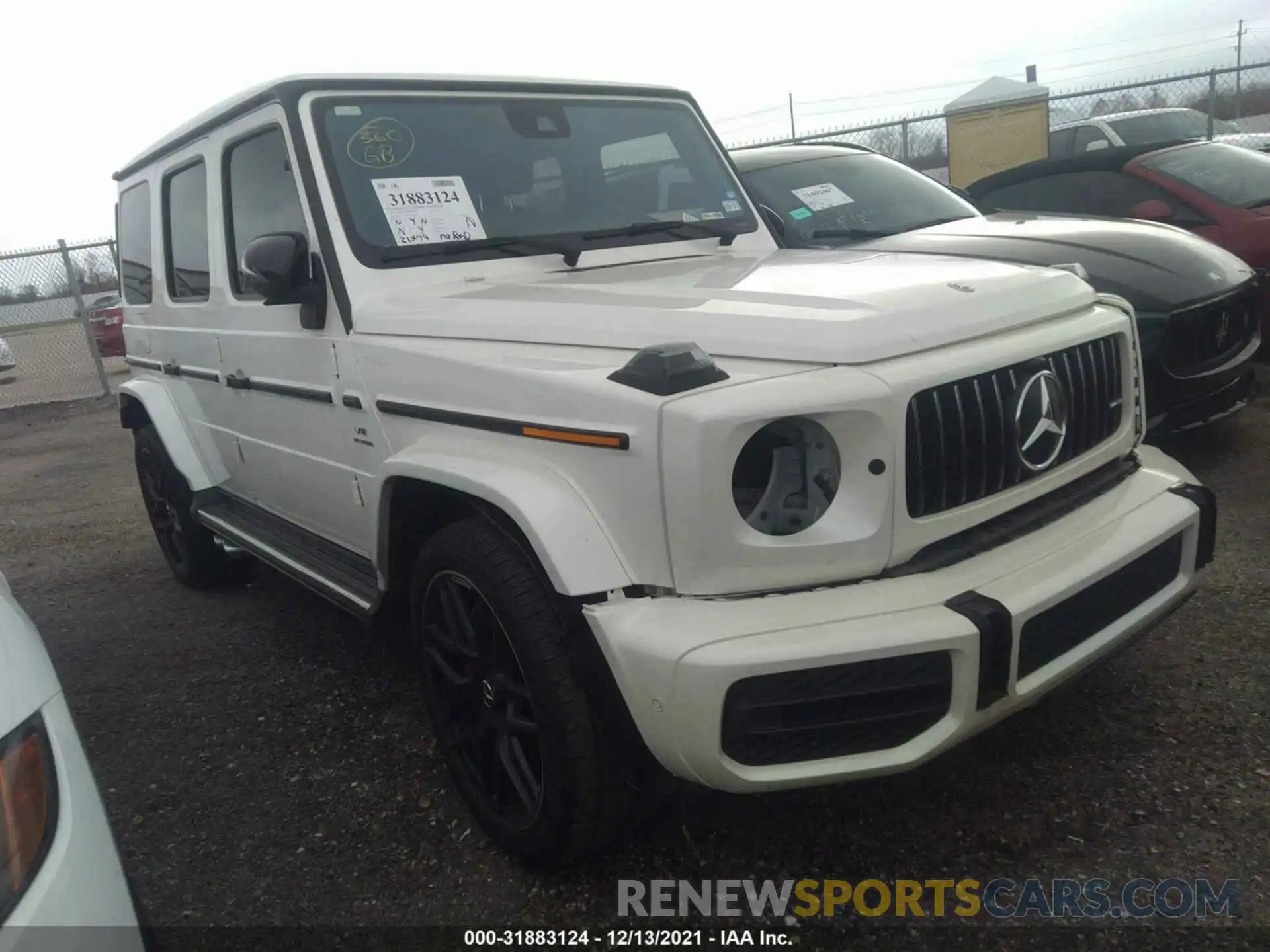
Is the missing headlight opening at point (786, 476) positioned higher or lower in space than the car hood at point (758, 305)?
lower

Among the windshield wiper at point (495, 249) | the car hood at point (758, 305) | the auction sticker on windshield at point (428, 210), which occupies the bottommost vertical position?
the car hood at point (758, 305)

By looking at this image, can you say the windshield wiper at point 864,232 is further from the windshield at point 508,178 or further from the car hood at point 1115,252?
the windshield at point 508,178

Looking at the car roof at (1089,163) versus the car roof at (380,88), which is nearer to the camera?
the car roof at (380,88)

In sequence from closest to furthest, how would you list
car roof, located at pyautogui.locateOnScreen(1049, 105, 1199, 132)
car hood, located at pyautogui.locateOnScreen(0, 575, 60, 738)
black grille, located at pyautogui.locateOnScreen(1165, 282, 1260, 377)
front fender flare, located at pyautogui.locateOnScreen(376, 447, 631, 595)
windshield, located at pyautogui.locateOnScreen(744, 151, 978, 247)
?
car hood, located at pyautogui.locateOnScreen(0, 575, 60, 738) → front fender flare, located at pyautogui.locateOnScreen(376, 447, 631, 595) → black grille, located at pyautogui.locateOnScreen(1165, 282, 1260, 377) → windshield, located at pyautogui.locateOnScreen(744, 151, 978, 247) → car roof, located at pyautogui.locateOnScreen(1049, 105, 1199, 132)

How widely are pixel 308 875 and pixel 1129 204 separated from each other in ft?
19.5

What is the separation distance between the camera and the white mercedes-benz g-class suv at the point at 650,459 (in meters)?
1.84

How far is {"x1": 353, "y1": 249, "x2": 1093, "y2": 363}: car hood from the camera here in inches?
78.5

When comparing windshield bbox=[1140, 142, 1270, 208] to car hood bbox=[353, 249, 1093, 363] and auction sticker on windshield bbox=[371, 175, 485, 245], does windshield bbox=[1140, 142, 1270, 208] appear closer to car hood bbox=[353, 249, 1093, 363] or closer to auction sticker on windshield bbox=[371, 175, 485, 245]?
car hood bbox=[353, 249, 1093, 363]

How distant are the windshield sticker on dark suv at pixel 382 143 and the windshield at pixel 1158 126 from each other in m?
10.2

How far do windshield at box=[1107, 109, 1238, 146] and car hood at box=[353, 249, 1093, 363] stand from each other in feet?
32.1

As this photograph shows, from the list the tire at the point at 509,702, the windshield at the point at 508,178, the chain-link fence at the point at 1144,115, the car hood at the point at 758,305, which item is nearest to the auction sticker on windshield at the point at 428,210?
the windshield at the point at 508,178

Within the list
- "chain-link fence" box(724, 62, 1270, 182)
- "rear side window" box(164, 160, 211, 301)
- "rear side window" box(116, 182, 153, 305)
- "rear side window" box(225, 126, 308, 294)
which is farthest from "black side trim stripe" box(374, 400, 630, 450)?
"chain-link fence" box(724, 62, 1270, 182)

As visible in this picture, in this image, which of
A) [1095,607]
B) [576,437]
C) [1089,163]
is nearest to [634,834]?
[576,437]

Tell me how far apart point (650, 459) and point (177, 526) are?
3.50 metres
